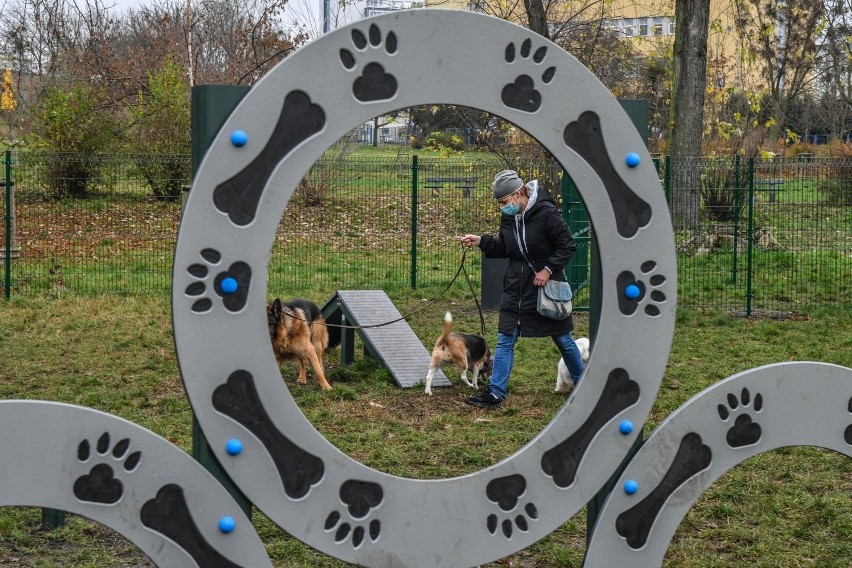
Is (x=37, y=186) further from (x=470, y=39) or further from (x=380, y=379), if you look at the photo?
(x=470, y=39)

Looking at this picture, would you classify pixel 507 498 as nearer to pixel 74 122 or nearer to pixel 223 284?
pixel 223 284

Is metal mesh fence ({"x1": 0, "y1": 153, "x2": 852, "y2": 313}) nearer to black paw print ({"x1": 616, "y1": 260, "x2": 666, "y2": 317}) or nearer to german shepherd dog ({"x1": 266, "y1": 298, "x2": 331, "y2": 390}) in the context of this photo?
german shepherd dog ({"x1": 266, "y1": 298, "x2": 331, "y2": 390})

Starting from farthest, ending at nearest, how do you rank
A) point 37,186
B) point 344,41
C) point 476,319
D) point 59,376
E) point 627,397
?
point 37,186, point 476,319, point 59,376, point 627,397, point 344,41

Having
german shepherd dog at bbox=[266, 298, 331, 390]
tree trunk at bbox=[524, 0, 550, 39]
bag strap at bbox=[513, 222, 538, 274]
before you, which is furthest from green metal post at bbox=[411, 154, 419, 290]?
bag strap at bbox=[513, 222, 538, 274]

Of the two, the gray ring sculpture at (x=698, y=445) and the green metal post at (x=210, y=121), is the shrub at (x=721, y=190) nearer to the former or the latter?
the gray ring sculpture at (x=698, y=445)

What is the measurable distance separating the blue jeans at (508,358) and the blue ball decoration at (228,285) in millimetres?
4406

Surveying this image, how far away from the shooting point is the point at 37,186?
48.5 ft

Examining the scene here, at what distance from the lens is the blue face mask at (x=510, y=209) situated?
23.6ft

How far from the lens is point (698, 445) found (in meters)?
4.09

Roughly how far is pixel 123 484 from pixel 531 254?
458cm

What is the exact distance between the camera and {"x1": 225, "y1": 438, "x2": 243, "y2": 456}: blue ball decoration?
3531mm

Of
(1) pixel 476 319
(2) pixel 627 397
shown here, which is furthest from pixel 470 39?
(1) pixel 476 319

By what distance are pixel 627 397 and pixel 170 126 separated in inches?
671

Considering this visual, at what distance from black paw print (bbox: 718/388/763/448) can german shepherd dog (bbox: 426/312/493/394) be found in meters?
4.20
